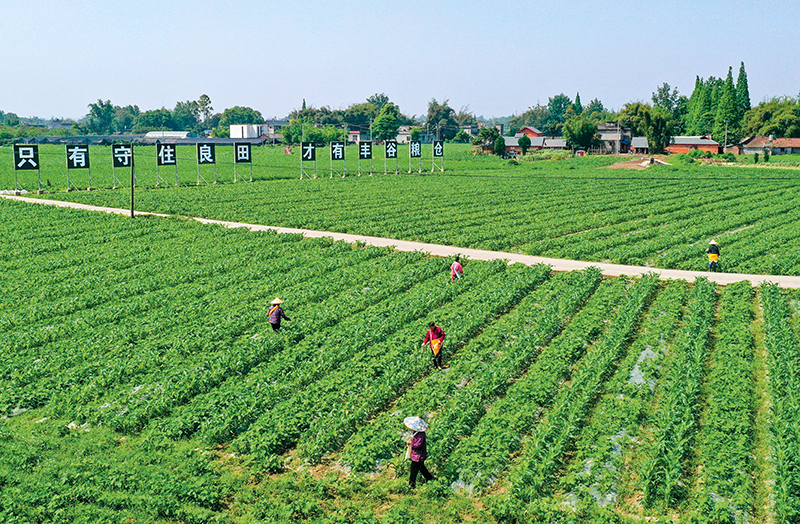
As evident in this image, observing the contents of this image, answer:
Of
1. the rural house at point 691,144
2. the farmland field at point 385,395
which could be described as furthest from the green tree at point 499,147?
the farmland field at point 385,395

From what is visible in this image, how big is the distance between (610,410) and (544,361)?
3.08 m

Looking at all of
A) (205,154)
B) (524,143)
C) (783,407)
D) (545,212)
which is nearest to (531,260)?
(545,212)

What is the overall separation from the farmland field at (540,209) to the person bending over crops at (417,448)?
2079cm

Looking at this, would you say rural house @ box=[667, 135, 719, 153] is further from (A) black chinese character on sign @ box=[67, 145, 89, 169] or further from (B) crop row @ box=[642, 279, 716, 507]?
(B) crop row @ box=[642, 279, 716, 507]

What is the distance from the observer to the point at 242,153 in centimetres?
7462

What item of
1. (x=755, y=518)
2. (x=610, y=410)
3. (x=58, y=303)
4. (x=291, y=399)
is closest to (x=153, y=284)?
(x=58, y=303)

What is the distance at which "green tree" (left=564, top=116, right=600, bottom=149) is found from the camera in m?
134

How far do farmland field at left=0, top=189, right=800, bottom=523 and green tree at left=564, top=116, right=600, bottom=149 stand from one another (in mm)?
110983

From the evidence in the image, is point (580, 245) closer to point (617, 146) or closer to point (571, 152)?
point (571, 152)

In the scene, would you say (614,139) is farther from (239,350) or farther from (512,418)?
(512,418)

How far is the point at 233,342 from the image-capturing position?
66.1ft

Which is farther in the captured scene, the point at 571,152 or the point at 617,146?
the point at 617,146

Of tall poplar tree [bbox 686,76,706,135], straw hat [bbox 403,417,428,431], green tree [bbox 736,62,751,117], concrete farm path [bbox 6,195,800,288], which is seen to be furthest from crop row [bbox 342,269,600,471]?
green tree [bbox 736,62,751,117]

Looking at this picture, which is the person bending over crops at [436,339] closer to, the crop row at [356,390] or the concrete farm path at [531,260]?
the crop row at [356,390]
